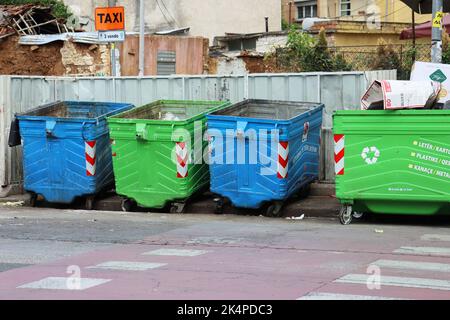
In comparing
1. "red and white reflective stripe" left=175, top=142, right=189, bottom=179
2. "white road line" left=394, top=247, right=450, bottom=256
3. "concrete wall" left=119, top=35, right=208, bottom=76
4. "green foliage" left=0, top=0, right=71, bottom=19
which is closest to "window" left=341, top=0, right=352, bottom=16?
"green foliage" left=0, top=0, right=71, bottom=19

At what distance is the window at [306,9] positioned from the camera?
48875 mm

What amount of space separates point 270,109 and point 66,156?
363cm

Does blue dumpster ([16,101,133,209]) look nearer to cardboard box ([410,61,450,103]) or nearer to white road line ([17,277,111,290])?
cardboard box ([410,61,450,103])

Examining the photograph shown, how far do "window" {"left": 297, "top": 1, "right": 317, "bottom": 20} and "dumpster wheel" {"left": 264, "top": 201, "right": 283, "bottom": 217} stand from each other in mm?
36974

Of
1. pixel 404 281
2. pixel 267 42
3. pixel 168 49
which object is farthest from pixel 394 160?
pixel 267 42

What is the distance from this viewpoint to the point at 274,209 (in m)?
13.2

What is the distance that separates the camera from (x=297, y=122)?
42.5 ft

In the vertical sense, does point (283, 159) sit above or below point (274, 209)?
above

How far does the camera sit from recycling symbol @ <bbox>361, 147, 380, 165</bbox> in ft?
38.3

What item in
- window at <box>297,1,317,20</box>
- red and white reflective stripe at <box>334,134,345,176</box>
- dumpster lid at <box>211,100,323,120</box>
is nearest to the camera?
red and white reflective stripe at <box>334,134,345,176</box>

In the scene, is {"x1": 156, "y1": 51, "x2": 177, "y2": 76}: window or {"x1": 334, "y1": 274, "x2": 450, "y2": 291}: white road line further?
{"x1": 156, "y1": 51, "x2": 177, "y2": 76}: window

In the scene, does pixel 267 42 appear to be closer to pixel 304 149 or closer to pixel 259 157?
pixel 304 149

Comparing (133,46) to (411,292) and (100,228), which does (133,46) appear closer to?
(100,228)

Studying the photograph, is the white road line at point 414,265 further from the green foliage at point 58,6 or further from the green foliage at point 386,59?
the green foliage at point 58,6
